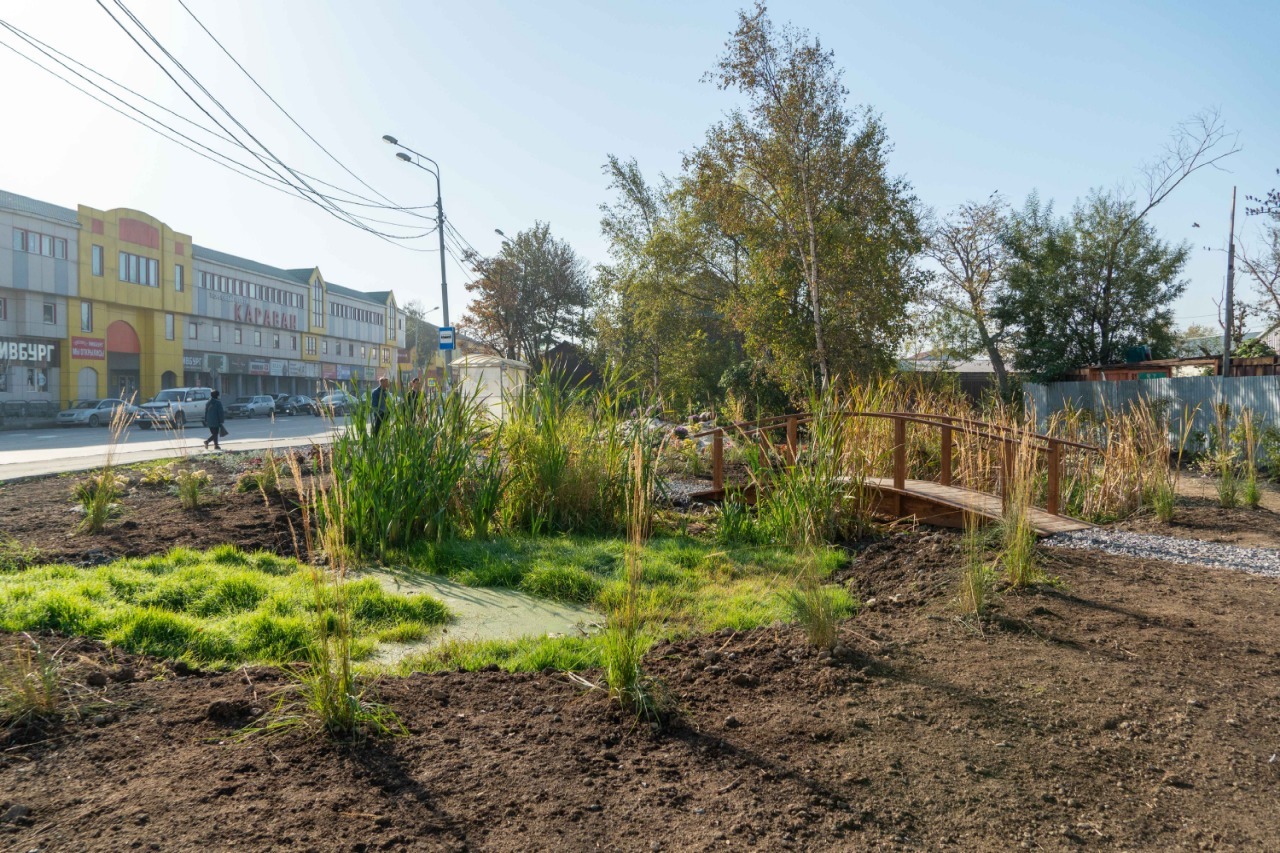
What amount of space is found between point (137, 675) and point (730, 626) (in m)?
2.67

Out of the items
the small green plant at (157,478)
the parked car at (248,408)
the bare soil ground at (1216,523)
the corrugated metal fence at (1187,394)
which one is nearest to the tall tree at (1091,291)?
the corrugated metal fence at (1187,394)

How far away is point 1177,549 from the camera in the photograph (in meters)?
6.04

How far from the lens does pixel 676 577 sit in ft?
18.3

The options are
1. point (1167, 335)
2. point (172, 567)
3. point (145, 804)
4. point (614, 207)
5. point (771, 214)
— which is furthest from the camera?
point (614, 207)

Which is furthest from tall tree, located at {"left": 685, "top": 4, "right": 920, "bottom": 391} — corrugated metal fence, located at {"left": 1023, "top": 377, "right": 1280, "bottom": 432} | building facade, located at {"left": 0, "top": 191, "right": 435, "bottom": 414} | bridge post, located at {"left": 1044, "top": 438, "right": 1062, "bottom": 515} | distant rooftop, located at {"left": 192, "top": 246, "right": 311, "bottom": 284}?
distant rooftop, located at {"left": 192, "top": 246, "right": 311, "bottom": 284}

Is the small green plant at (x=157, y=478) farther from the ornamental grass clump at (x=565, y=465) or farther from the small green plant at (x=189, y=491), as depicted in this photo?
the ornamental grass clump at (x=565, y=465)

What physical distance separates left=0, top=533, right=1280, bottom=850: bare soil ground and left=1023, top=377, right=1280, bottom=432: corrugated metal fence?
34.7 ft

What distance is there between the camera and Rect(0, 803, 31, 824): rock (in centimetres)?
221

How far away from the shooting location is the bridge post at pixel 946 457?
768 centimetres

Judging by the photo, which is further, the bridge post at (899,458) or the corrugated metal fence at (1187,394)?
the corrugated metal fence at (1187,394)

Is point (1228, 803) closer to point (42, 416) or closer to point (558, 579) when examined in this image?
point (558, 579)

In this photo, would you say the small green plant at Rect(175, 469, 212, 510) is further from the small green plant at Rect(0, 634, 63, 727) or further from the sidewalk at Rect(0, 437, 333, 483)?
the small green plant at Rect(0, 634, 63, 727)

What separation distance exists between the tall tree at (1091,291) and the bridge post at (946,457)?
57.8 ft

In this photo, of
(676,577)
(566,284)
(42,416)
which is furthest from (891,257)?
(42,416)
